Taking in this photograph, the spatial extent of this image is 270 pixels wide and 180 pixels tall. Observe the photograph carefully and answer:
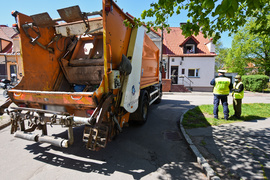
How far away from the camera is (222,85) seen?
17.1 feet

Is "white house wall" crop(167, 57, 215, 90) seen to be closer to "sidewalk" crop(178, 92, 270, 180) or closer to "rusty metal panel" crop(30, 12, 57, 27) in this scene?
"sidewalk" crop(178, 92, 270, 180)

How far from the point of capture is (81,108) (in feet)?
9.82

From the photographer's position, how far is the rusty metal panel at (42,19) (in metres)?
3.31

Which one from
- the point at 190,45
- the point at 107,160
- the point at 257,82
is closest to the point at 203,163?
the point at 107,160

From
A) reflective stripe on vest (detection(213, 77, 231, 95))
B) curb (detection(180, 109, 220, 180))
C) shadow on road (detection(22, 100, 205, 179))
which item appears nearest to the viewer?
curb (detection(180, 109, 220, 180))

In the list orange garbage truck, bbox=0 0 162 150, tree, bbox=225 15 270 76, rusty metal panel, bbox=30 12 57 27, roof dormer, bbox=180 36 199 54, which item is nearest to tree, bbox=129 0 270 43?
orange garbage truck, bbox=0 0 162 150

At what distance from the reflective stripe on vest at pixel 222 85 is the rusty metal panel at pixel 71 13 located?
481 centimetres

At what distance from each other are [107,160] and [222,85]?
4.51 m

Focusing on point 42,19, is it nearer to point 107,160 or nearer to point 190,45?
point 107,160

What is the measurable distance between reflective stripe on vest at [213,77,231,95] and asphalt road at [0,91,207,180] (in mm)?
2472

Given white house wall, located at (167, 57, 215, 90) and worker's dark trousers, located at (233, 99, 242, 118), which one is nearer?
worker's dark trousers, located at (233, 99, 242, 118)

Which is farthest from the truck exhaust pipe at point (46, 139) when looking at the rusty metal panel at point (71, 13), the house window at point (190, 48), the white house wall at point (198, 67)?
the house window at point (190, 48)

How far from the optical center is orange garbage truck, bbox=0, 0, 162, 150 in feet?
8.89

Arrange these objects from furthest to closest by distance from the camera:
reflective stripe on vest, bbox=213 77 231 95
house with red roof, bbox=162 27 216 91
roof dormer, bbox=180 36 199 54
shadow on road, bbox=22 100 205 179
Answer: roof dormer, bbox=180 36 199 54 < house with red roof, bbox=162 27 216 91 < reflective stripe on vest, bbox=213 77 231 95 < shadow on road, bbox=22 100 205 179
